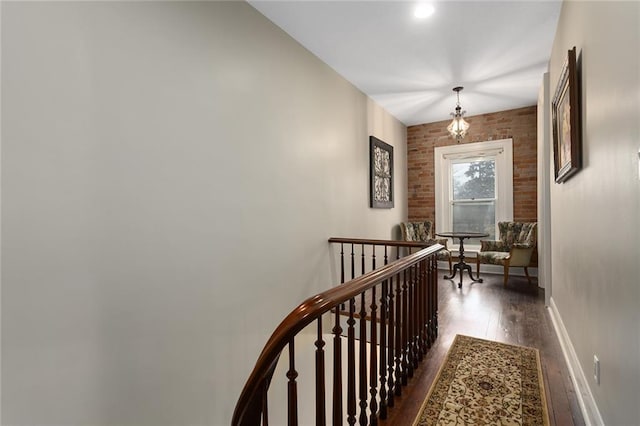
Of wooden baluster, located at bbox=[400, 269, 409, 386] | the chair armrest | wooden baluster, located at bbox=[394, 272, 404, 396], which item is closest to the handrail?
wooden baluster, located at bbox=[400, 269, 409, 386]

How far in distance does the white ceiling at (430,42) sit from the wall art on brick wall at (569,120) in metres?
0.78

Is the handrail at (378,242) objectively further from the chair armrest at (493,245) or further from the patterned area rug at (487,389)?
the chair armrest at (493,245)

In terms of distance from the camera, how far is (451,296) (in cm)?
389

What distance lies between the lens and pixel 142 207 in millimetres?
1742

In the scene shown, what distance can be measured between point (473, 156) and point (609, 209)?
440cm

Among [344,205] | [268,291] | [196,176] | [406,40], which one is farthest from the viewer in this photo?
[344,205]

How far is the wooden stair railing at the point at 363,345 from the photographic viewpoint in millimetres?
1059

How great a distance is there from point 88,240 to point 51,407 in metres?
0.75

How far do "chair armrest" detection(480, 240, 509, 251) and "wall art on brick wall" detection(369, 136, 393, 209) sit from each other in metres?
1.59

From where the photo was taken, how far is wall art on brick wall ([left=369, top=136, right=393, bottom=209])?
14.7 ft

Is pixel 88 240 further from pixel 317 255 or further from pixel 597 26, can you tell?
pixel 597 26

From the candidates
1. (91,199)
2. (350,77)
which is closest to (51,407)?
(91,199)

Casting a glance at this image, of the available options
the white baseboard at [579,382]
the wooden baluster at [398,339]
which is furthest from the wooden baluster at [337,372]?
the white baseboard at [579,382]

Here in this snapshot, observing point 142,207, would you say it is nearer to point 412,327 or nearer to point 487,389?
point 412,327
